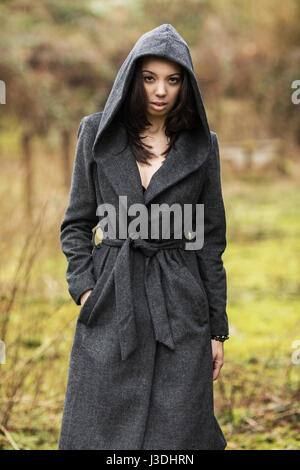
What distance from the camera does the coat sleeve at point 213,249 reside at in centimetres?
180

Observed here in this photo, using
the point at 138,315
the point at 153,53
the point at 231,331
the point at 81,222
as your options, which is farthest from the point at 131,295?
the point at 231,331

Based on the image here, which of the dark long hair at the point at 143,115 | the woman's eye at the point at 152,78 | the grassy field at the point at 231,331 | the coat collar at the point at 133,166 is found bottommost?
the grassy field at the point at 231,331

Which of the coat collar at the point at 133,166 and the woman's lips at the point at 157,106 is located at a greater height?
the woman's lips at the point at 157,106

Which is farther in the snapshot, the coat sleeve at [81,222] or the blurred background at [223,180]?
the blurred background at [223,180]

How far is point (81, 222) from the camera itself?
1.82 metres

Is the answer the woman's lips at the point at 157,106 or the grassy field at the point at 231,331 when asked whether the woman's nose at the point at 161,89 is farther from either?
the grassy field at the point at 231,331

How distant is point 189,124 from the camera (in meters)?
1.78

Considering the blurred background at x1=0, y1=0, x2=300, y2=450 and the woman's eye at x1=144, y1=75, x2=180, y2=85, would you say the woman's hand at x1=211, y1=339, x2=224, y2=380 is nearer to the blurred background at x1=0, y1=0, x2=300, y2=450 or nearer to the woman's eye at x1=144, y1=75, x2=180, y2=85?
the blurred background at x1=0, y1=0, x2=300, y2=450

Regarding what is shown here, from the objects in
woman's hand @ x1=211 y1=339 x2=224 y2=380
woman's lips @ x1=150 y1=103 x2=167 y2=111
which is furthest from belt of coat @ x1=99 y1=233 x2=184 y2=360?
woman's lips @ x1=150 y1=103 x2=167 y2=111

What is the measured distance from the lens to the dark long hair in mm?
1685

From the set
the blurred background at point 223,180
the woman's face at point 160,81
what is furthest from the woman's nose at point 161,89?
the blurred background at point 223,180

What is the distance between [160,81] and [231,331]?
284 cm

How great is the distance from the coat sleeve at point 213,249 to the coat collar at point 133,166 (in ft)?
0.33

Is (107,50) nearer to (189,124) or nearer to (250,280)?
(250,280)
